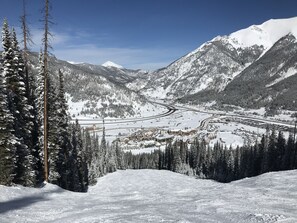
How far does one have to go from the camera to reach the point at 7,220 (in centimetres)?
1588

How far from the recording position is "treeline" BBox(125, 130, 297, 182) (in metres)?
80.5

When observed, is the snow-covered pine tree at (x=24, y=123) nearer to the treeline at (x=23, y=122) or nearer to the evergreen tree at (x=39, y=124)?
the treeline at (x=23, y=122)

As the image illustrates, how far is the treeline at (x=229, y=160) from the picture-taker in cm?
8050

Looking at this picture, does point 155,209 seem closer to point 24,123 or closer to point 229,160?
point 24,123

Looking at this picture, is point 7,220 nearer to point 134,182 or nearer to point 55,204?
point 55,204

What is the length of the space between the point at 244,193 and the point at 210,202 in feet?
16.8

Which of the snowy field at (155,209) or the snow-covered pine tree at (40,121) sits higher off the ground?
the snow-covered pine tree at (40,121)

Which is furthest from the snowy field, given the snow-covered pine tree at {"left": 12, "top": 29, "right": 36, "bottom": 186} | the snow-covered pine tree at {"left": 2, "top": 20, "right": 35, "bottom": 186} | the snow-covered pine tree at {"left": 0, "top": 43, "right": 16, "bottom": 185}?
the snow-covered pine tree at {"left": 2, "top": 20, "right": 35, "bottom": 186}

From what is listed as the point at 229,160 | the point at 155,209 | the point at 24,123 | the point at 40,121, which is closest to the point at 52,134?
the point at 40,121

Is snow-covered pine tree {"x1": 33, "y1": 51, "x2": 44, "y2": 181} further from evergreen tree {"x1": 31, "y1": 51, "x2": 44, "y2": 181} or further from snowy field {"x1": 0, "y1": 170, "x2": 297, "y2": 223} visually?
snowy field {"x1": 0, "y1": 170, "x2": 297, "y2": 223}

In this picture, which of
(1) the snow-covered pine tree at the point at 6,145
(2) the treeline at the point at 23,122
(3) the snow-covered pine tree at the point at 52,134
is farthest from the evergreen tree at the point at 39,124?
(1) the snow-covered pine tree at the point at 6,145

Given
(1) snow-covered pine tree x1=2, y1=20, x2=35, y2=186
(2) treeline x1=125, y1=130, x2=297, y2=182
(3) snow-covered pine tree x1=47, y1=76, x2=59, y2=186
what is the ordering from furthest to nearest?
(2) treeline x1=125, y1=130, x2=297, y2=182 < (3) snow-covered pine tree x1=47, y1=76, x2=59, y2=186 < (1) snow-covered pine tree x1=2, y1=20, x2=35, y2=186

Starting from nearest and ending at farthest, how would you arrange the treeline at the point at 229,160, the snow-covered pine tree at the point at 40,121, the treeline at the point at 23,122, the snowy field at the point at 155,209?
the snowy field at the point at 155,209, the treeline at the point at 23,122, the snow-covered pine tree at the point at 40,121, the treeline at the point at 229,160

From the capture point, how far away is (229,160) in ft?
333
